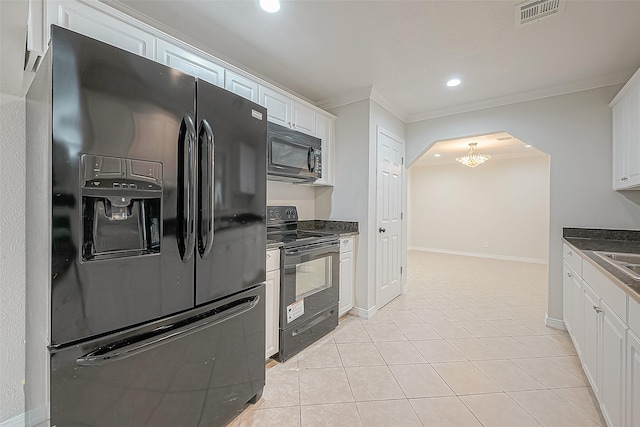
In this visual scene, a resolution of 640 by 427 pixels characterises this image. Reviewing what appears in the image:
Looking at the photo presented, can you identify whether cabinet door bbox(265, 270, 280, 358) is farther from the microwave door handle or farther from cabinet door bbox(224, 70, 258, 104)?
cabinet door bbox(224, 70, 258, 104)

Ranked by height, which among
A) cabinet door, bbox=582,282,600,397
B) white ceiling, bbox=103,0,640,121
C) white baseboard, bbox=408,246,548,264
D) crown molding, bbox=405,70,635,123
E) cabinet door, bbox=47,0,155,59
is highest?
white ceiling, bbox=103,0,640,121

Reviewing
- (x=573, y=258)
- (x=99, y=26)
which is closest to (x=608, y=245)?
(x=573, y=258)

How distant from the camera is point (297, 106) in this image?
8.89ft

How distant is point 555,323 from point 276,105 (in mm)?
3512

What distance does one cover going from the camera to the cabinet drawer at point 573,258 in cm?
205

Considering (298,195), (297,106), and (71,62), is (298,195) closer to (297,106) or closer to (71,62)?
(297,106)

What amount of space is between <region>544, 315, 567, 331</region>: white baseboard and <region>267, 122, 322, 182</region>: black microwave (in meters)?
2.81

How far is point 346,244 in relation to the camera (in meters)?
2.92

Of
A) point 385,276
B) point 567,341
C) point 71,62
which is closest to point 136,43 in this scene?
point 71,62

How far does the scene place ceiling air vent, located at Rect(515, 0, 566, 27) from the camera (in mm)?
1705

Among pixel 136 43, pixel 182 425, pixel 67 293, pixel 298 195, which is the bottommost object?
pixel 182 425

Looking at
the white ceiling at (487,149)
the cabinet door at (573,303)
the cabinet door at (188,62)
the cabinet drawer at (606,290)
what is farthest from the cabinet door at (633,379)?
the white ceiling at (487,149)

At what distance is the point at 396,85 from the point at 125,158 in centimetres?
264

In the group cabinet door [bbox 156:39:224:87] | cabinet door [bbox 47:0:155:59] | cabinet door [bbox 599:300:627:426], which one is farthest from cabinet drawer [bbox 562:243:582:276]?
cabinet door [bbox 47:0:155:59]
